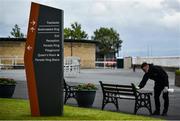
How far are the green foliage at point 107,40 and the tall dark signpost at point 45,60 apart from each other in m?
81.5

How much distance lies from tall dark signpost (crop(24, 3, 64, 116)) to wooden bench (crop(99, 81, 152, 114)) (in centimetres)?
278

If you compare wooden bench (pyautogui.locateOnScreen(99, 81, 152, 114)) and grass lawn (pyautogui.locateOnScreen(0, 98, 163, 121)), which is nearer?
grass lawn (pyautogui.locateOnScreen(0, 98, 163, 121))

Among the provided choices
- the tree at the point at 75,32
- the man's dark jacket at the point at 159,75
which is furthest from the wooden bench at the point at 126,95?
the tree at the point at 75,32

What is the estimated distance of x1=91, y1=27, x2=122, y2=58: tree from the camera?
3791 inches

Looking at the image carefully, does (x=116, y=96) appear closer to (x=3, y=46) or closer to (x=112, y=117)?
(x=112, y=117)

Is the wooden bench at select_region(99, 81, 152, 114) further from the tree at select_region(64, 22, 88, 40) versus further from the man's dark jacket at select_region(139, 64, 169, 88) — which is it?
the tree at select_region(64, 22, 88, 40)

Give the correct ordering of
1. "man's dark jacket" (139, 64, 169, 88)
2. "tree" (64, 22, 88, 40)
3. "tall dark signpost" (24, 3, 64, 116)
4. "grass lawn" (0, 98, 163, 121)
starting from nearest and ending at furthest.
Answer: "grass lawn" (0, 98, 163, 121), "tall dark signpost" (24, 3, 64, 116), "man's dark jacket" (139, 64, 169, 88), "tree" (64, 22, 88, 40)

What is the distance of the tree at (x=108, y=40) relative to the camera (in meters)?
96.3

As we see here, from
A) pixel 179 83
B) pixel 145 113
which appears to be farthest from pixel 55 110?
pixel 179 83

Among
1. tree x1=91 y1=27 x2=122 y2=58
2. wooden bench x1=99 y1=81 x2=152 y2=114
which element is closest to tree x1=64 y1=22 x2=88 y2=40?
tree x1=91 y1=27 x2=122 y2=58

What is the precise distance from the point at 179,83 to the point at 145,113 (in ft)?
47.7

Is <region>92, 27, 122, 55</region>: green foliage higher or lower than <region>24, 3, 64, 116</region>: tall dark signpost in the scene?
higher

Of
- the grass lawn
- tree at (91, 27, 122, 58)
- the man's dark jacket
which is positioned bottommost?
the grass lawn

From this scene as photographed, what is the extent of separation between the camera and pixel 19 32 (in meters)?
93.8
